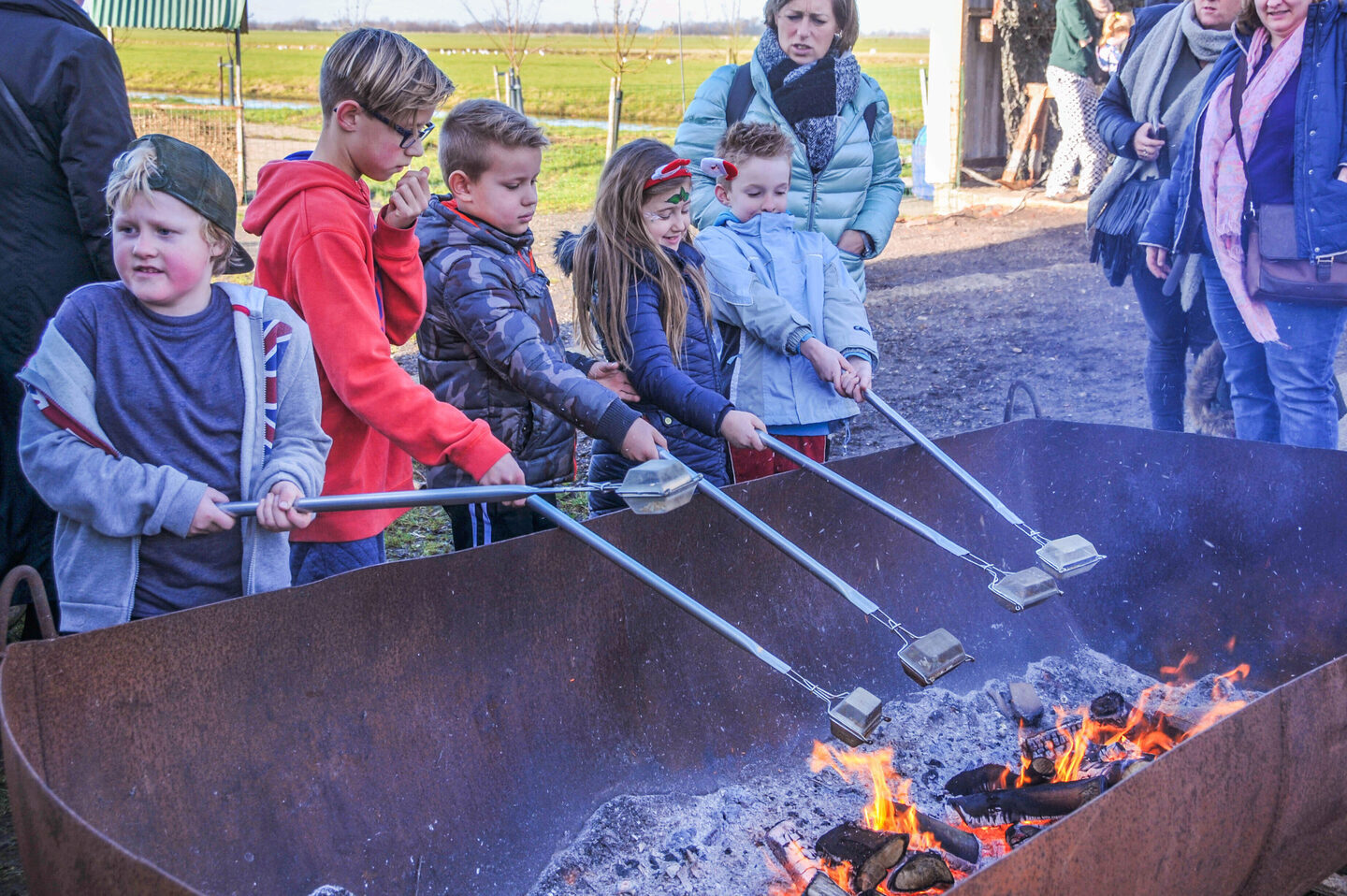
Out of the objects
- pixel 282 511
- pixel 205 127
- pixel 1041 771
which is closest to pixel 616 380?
pixel 282 511

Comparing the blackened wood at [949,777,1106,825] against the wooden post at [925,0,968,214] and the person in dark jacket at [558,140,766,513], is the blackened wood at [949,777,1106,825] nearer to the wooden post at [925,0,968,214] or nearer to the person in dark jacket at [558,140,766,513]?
the person in dark jacket at [558,140,766,513]

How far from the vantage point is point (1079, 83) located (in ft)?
34.7

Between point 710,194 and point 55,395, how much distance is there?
7.78 feet

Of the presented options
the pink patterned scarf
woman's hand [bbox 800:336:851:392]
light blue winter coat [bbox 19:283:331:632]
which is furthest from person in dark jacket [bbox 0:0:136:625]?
the pink patterned scarf

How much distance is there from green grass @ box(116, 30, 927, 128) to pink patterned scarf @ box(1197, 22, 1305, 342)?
16534 mm

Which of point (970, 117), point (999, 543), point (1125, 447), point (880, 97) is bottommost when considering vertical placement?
point (999, 543)

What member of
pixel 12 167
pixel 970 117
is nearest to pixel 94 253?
pixel 12 167

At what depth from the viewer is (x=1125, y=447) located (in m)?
3.25

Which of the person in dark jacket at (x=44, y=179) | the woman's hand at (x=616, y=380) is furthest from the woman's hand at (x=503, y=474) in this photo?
the person in dark jacket at (x=44, y=179)

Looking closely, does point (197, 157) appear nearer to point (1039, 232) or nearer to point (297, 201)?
point (297, 201)

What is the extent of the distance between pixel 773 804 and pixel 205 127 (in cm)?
1333

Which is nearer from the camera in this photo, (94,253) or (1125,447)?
(94,253)

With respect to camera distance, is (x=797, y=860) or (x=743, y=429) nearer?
(x=797, y=860)

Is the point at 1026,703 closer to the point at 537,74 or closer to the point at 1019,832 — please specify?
the point at 1019,832
